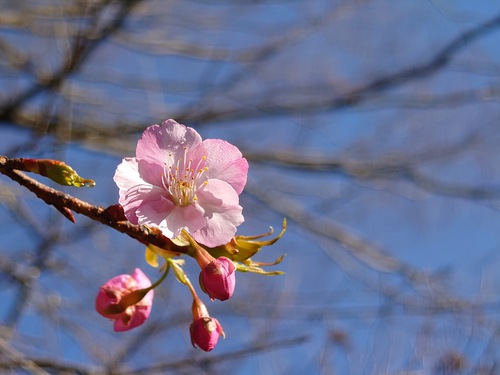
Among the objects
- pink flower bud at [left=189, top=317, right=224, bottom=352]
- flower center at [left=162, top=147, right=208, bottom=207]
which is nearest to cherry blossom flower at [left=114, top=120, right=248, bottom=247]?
flower center at [left=162, top=147, right=208, bottom=207]

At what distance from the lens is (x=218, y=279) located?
0.96 metres

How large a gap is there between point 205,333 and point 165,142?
0.34 m

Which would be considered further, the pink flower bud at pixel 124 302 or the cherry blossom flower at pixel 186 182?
the pink flower bud at pixel 124 302

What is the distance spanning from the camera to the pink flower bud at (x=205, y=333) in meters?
1.06

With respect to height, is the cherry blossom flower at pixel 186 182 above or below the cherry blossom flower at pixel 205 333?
above

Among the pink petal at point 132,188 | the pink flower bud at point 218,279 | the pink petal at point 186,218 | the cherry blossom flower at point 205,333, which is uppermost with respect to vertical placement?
the pink petal at point 132,188

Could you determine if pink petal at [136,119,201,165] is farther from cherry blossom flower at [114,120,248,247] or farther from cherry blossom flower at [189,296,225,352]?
cherry blossom flower at [189,296,225,352]

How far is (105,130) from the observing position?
3059mm

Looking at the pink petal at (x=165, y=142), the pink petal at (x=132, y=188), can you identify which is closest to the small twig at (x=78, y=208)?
the pink petal at (x=132, y=188)

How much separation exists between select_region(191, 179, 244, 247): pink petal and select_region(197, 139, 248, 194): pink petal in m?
0.02

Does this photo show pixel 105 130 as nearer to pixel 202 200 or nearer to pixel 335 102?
pixel 335 102

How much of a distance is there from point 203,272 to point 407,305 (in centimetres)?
226

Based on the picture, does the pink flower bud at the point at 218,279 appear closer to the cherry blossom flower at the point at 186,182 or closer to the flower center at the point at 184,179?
the cherry blossom flower at the point at 186,182

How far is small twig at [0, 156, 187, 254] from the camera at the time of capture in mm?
895
